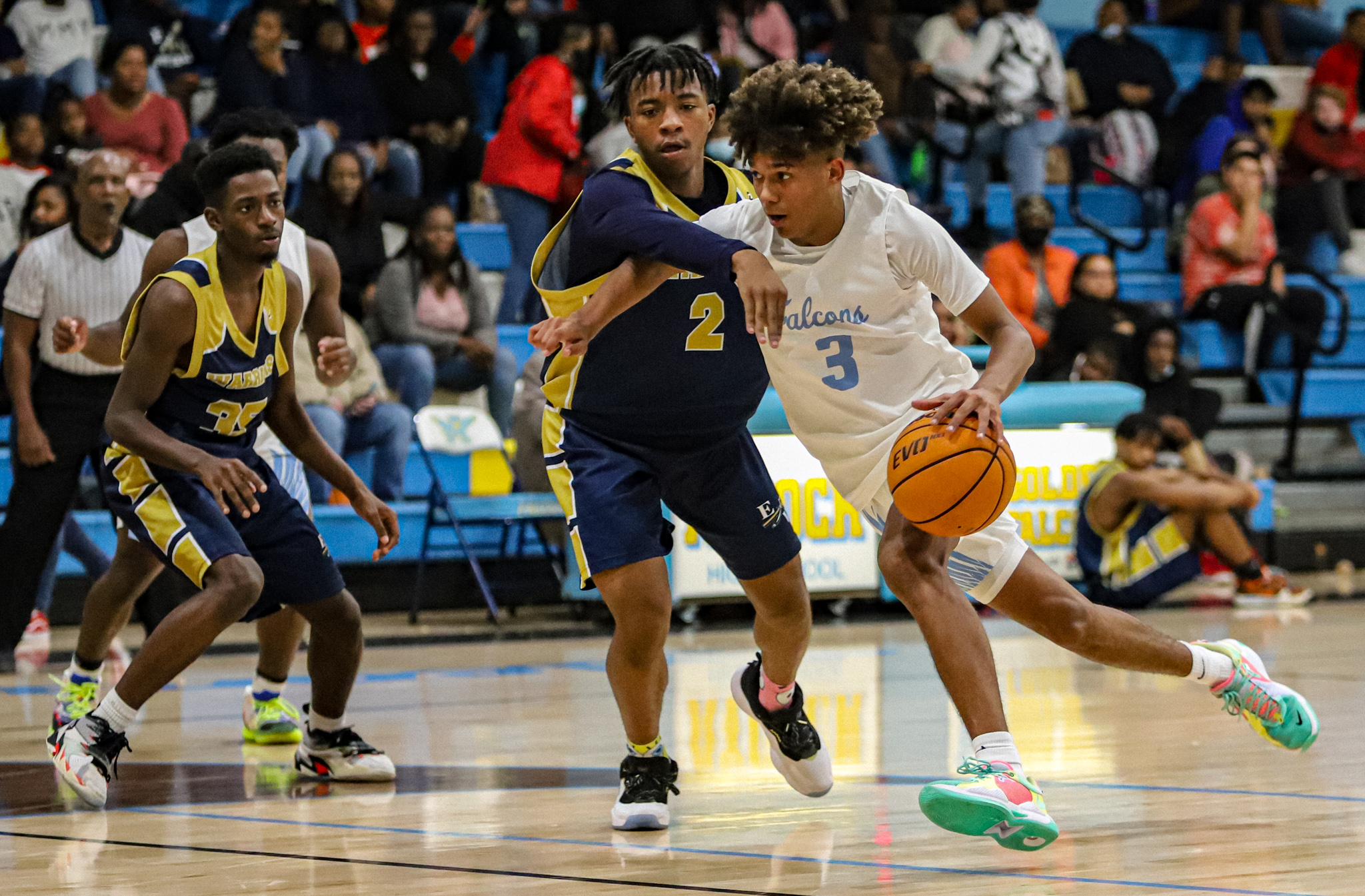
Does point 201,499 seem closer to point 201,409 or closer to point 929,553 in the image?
point 201,409

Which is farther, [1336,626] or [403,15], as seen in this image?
[403,15]

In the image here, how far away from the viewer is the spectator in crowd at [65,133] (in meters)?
9.70

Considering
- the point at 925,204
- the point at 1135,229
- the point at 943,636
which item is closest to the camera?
the point at 943,636

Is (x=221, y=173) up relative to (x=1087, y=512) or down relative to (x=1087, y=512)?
up

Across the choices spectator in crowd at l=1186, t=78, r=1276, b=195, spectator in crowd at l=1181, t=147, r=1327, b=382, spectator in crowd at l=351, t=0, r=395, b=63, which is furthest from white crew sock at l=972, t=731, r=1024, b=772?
spectator in crowd at l=1186, t=78, r=1276, b=195

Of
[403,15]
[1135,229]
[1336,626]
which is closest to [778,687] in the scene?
[1336,626]

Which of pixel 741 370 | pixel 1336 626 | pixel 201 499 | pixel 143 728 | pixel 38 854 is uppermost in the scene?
pixel 741 370

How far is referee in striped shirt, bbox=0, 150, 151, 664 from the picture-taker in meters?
7.22

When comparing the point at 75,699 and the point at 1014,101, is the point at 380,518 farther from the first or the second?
the point at 1014,101

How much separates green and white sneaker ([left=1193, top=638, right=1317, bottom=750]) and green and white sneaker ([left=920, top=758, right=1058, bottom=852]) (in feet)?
3.25

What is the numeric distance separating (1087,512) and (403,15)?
5.29 m

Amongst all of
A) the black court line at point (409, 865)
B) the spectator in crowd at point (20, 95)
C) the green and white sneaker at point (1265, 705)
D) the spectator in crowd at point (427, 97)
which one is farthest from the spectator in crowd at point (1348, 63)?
the black court line at point (409, 865)

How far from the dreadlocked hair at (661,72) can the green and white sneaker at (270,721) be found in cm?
234

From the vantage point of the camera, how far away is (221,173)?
4641mm
